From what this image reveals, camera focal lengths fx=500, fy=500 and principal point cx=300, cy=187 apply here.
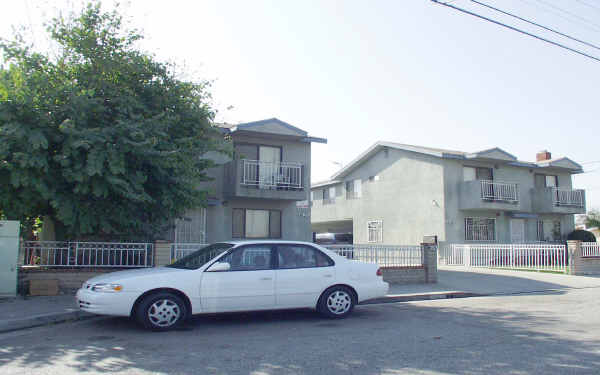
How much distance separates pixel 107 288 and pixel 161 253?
487cm

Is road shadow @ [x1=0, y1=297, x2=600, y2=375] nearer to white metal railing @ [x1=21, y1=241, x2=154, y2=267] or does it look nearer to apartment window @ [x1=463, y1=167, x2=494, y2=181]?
white metal railing @ [x1=21, y1=241, x2=154, y2=267]

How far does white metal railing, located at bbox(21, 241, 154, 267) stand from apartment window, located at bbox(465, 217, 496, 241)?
18441 millimetres

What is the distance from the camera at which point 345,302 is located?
8906 mm

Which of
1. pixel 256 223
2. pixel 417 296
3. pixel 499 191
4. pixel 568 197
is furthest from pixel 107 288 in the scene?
pixel 568 197

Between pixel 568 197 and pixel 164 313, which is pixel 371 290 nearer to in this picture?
pixel 164 313

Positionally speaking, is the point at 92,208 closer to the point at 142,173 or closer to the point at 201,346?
the point at 142,173

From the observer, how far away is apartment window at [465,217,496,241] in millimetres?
26062

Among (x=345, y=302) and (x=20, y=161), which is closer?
(x=345, y=302)

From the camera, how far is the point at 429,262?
591 inches

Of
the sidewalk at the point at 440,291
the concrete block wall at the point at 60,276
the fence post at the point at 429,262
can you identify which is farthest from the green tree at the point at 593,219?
the concrete block wall at the point at 60,276

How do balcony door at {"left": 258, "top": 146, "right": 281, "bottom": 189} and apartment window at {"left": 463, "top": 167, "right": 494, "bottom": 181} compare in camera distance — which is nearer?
balcony door at {"left": 258, "top": 146, "right": 281, "bottom": 189}

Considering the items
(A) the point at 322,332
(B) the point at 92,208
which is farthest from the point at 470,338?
(B) the point at 92,208

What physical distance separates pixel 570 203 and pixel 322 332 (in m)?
26.2

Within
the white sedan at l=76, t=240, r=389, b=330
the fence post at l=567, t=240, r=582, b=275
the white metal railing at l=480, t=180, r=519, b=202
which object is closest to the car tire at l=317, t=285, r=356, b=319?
the white sedan at l=76, t=240, r=389, b=330
